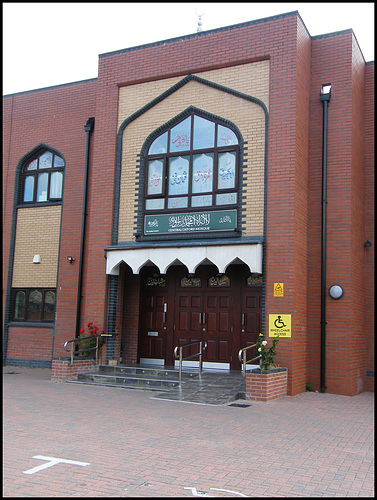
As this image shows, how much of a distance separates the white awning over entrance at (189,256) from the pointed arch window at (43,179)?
15.0ft

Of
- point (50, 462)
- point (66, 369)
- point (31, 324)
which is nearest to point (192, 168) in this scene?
point (66, 369)

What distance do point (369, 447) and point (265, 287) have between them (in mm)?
5191

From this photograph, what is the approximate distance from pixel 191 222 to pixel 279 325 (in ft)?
11.3

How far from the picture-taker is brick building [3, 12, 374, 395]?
1209 centimetres

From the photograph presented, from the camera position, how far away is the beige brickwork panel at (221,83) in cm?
1273

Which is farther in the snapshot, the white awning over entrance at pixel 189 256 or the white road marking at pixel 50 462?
the white awning over entrance at pixel 189 256

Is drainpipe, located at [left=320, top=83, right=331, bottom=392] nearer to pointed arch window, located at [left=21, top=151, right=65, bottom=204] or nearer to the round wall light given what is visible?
the round wall light

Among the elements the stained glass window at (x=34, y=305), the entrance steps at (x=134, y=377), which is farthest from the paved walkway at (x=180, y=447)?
the stained glass window at (x=34, y=305)

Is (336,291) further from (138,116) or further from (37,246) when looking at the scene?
(37,246)

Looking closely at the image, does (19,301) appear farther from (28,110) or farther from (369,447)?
(369,447)

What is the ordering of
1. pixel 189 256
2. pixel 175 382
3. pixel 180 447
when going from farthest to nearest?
pixel 189 256, pixel 175 382, pixel 180 447

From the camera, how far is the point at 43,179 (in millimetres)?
17344

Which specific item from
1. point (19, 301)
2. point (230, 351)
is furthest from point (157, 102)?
point (19, 301)

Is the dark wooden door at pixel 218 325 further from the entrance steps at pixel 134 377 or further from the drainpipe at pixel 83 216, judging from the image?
the drainpipe at pixel 83 216
